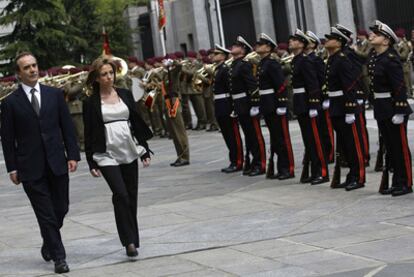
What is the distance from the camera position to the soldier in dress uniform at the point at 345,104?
484 inches

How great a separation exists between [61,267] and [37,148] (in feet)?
3.45

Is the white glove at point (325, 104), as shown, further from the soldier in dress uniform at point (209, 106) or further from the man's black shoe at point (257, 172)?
the soldier in dress uniform at point (209, 106)

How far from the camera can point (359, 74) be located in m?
12.5

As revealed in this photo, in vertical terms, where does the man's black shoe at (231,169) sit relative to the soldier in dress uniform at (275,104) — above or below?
below

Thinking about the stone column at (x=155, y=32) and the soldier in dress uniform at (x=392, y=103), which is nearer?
the soldier in dress uniform at (x=392, y=103)

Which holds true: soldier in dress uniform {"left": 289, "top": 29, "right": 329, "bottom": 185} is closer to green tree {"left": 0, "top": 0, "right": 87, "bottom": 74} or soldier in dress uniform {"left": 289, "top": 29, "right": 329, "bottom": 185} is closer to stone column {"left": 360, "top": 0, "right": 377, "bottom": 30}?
stone column {"left": 360, "top": 0, "right": 377, "bottom": 30}

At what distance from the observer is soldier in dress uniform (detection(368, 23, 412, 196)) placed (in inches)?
439

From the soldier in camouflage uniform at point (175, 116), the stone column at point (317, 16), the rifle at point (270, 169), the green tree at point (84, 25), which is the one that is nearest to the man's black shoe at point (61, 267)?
the rifle at point (270, 169)

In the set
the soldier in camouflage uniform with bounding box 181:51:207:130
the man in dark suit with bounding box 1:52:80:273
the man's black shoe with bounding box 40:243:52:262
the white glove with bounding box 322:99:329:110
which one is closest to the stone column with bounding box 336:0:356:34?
the soldier in camouflage uniform with bounding box 181:51:207:130

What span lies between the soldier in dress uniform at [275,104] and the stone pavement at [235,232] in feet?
1.49

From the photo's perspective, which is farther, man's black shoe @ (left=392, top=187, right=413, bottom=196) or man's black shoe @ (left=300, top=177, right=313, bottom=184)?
man's black shoe @ (left=300, top=177, right=313, bottom=184)

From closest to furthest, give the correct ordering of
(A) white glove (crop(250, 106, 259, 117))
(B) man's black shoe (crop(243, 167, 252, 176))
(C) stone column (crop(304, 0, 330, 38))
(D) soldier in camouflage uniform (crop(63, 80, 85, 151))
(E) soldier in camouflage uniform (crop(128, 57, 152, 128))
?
(A) white glove (crop(250, 106, 259, 117))
(B) man's black shoe (crop(243, 167, 252, 176))
(D) soldier in camouflage uniform (crop(63, 80, 85, 151))
(E) soldier in camouflage uniform (crop(128, 57, 152, 128))
(C) stone column (crop(304, 0, 330, 38))

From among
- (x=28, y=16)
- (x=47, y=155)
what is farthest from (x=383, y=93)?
(x=28, y=16)

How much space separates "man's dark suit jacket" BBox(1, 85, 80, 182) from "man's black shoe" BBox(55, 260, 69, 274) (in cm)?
75
